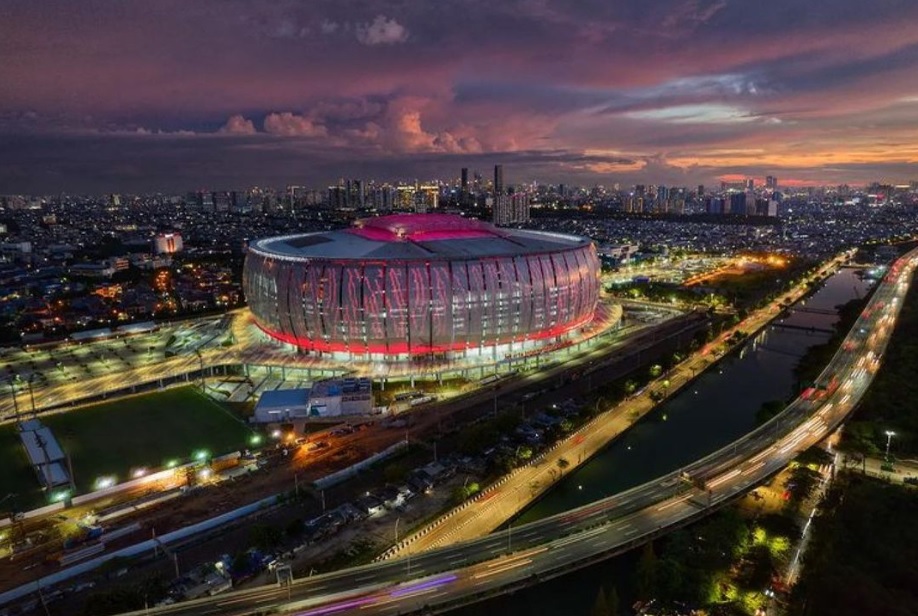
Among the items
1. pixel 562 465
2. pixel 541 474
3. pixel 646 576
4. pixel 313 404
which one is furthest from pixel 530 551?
pixel 313 404

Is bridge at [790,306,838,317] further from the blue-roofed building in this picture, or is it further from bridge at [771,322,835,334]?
the blue-roofed building

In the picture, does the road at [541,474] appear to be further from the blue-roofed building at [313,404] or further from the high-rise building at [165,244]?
the high-rise building at [165,244]

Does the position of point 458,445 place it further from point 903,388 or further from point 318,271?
point 903,388

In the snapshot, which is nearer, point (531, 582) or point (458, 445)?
point (531, 582)

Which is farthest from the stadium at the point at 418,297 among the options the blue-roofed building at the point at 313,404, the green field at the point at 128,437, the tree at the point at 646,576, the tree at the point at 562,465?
the tree at the point at 646,576

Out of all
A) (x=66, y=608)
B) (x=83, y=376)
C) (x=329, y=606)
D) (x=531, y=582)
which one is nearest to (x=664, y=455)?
(x=531, y=582)

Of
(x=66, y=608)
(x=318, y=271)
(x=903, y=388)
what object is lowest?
(x=66, y=608)

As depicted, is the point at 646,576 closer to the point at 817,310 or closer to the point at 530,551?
the point at 530,551
